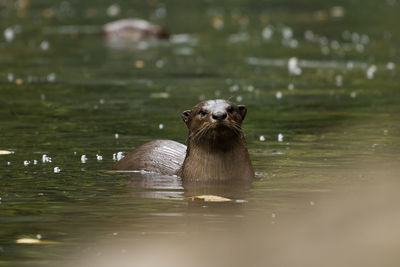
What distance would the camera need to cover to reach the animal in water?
85.8 feet

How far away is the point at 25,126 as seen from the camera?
13.0m

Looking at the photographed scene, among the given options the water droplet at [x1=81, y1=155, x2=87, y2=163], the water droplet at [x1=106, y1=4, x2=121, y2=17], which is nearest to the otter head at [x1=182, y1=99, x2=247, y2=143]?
the water droplet at [x1=81, y1=155, x2=87, y2=163]

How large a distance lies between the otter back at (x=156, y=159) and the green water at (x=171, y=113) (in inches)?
8.1

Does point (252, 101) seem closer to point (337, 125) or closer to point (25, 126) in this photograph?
point (337, 125)

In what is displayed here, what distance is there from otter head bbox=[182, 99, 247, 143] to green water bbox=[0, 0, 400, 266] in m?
0.55

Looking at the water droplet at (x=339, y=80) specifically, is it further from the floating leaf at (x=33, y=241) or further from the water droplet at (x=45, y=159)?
the floating leaf at (x=33, y=241)

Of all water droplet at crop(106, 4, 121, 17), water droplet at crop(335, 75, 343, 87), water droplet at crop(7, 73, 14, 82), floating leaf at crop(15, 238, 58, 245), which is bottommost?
floating leaf at crop(15, 238, 58, 245)

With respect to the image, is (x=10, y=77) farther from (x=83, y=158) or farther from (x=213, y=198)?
(x=213, y=198)

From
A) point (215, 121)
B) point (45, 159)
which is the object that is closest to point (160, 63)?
point (45, 159)

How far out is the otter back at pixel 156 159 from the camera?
10.1 m

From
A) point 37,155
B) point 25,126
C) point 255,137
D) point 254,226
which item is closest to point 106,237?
point 254,226

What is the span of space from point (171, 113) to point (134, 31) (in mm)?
12423

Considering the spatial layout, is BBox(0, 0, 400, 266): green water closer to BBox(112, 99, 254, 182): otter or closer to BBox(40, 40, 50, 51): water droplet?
BBox(40, 40, 50, 51): water droplet

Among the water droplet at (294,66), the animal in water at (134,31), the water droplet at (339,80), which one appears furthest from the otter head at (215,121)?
the animal in water at (134,31)
